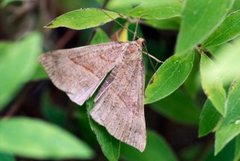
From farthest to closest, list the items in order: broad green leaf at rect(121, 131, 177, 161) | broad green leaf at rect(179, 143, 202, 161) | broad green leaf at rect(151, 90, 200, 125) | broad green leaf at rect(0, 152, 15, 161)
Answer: broad green leaf at rect(179, 143, 202, 161)
broad green leaf at rect(151, 90, 200, 125)
broad green leaf at rect(121, 131, 177, 161)
broad green leaf at rect(0, 152, 15, 161)

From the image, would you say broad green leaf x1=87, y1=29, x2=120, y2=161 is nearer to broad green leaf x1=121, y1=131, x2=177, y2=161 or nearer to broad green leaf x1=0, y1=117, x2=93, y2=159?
broad green leaf x1=121, y1=131, x2=177, y2=161

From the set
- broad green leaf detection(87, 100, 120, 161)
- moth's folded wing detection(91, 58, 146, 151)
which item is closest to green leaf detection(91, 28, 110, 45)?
moth's folded wing detection(91, 58, 146, 151)

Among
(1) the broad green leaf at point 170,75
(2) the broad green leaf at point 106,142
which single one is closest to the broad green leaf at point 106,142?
(2) the broad green leaf at point 106,142

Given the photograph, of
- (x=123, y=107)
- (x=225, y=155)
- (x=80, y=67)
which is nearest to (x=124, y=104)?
(x=123, y=107)

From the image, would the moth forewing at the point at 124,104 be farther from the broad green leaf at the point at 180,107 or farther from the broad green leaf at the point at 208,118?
the broad green leaf at the point at 180,107

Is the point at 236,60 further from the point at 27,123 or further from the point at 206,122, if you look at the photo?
the point at 206,122

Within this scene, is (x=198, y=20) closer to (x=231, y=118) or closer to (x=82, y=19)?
(x=231, y=118)

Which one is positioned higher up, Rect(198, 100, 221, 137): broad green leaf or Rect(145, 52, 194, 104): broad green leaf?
Rect(145, 52, 194, 104): broad green leaf
